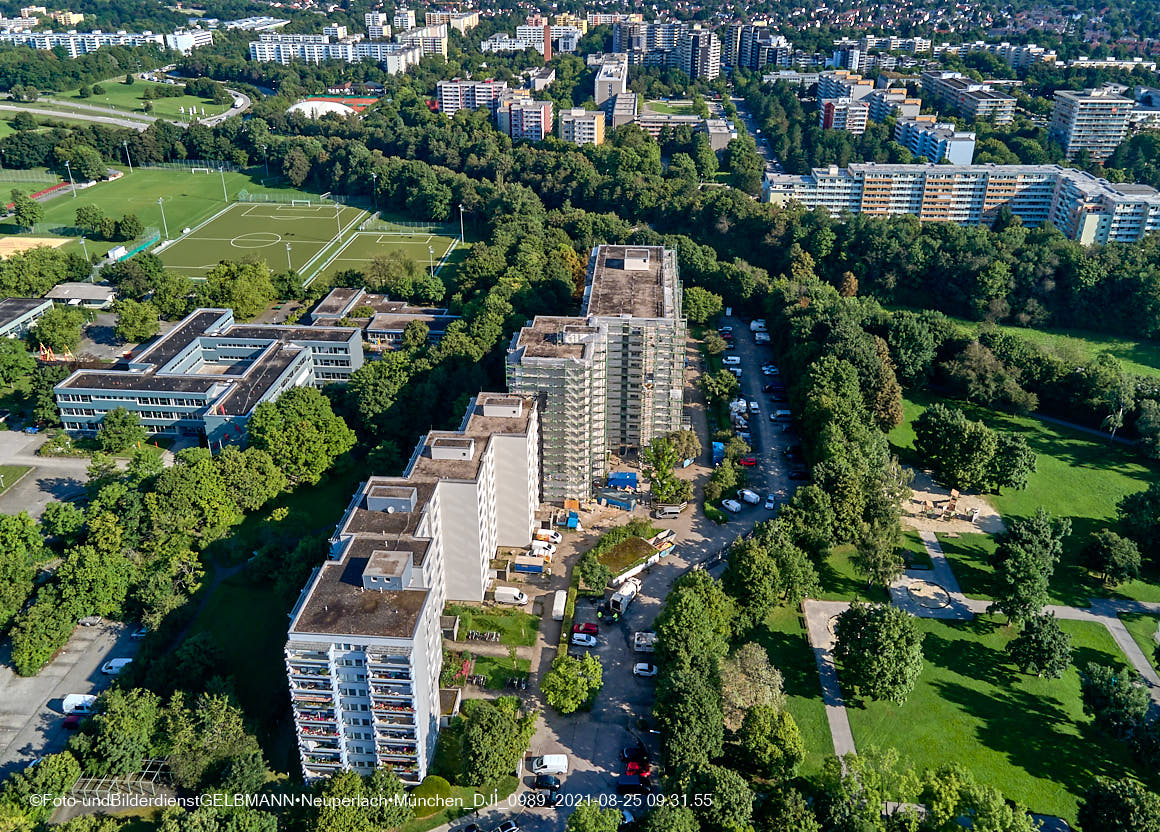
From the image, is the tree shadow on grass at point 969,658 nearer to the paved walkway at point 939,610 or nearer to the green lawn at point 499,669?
the paved walkway at point 939,610

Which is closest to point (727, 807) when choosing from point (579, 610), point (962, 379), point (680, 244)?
point (579, 610)

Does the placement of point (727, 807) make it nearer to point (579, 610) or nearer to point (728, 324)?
point (579, 610)

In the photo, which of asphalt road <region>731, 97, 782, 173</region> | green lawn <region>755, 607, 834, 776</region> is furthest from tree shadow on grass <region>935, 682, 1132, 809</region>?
asphalt road <region>731, 97, 782, 173</region>

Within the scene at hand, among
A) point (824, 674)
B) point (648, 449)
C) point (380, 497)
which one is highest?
point (380, 497)

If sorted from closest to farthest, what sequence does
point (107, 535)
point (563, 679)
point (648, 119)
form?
point (563, 679), point (107, 535), point (648, 119)

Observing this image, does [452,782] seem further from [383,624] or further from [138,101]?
[138,101]

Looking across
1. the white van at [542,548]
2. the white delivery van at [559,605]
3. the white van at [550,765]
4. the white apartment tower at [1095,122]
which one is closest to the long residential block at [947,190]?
the white apartment tower at [1095,122]
